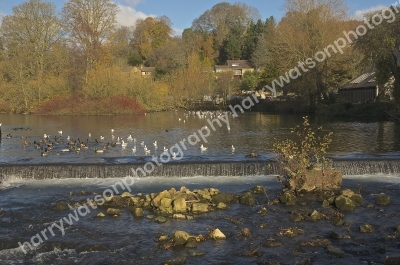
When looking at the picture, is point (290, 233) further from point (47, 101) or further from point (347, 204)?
point (47, 101)

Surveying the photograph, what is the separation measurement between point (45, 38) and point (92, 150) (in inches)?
1609

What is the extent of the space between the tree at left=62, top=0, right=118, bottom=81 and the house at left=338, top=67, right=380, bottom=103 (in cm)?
3215

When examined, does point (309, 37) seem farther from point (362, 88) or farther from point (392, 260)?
point (392, 260)

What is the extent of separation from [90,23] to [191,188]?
1891 inches

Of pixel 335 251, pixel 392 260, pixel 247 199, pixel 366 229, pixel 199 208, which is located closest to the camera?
pixel 392 260

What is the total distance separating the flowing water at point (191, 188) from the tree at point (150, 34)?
210ft

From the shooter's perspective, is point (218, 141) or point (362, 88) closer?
point (218, 141)

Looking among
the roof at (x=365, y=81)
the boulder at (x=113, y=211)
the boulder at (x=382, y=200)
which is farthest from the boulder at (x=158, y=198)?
the roof at (x=365, y=81)

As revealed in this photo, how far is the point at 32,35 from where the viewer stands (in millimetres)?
58406

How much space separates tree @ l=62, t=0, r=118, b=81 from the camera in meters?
57.6

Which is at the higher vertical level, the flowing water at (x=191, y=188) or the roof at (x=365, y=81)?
the roof at (x=365, y=81)

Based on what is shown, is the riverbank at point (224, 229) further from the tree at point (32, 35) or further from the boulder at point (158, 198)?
the tree at point (32, 35)

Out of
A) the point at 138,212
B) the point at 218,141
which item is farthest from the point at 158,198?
the point at 218,141

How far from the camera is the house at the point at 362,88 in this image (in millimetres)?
47344
